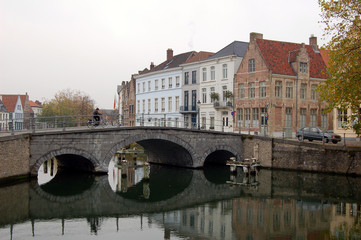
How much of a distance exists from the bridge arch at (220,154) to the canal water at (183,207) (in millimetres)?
2943

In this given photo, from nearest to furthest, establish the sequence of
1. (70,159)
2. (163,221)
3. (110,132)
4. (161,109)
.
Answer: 1. (163,221)
2. (110,132)
3. (70,159)
4. (161,109)

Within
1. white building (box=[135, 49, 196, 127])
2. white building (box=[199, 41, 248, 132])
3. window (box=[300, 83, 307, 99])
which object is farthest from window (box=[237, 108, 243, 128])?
white building (box=[135, 49, 196, 127])

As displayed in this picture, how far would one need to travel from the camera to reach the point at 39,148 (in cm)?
2322

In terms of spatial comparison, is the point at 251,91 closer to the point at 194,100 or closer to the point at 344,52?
the point at 194,100

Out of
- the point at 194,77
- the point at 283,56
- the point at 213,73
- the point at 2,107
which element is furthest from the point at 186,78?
the point at 2,107

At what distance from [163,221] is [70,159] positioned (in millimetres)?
14989

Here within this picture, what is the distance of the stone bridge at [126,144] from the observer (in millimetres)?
23609

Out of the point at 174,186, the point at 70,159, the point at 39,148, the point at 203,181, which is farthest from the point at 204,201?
the point at 70,159

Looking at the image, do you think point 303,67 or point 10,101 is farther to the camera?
point 10,101

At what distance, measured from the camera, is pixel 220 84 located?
1670 inches

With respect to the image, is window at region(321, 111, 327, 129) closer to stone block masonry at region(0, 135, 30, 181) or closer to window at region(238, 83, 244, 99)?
window at region(238, 83, 244, 99)

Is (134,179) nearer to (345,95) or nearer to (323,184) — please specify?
(323,184)

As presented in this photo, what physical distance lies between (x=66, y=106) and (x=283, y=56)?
129 ft

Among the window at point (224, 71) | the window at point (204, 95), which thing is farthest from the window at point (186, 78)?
the window at point (224, 71)
